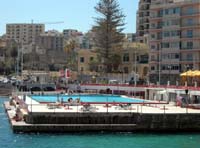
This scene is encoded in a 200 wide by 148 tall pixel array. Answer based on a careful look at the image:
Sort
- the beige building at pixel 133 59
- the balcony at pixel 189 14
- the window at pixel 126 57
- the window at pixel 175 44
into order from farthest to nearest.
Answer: the window at pixel 126 57 → the beige building at pixel 133 59 → the window at pixel 175 44 → the balcony at pixel 189 14

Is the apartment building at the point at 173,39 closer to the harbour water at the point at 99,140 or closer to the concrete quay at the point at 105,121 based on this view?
the concrete quay at the point at 105,121

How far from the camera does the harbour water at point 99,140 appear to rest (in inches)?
1281

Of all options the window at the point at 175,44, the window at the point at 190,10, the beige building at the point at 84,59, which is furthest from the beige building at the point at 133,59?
the window at the point at 190,10

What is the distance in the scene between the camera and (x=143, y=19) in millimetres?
122625

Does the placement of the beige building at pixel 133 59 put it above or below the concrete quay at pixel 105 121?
above

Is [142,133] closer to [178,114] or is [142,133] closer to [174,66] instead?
[178,114]

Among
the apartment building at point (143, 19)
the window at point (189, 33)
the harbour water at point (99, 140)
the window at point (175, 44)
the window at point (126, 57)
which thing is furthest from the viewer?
the apartment building at point (143, 19)

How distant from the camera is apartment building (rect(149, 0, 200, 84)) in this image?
81625 mm

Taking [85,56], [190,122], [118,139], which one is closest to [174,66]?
[85,56]

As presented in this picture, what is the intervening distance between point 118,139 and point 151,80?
53.1 metres

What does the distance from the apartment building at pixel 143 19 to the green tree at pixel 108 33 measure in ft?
88.2

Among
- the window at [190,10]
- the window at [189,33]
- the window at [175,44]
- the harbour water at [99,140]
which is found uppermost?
the window at [190,10]

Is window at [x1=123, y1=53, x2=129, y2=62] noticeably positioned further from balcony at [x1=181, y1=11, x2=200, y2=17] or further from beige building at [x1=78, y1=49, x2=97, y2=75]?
balcony at [x1=181, y1=11, x2=200, y2=17]

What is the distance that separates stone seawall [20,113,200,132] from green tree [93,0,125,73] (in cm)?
5105
